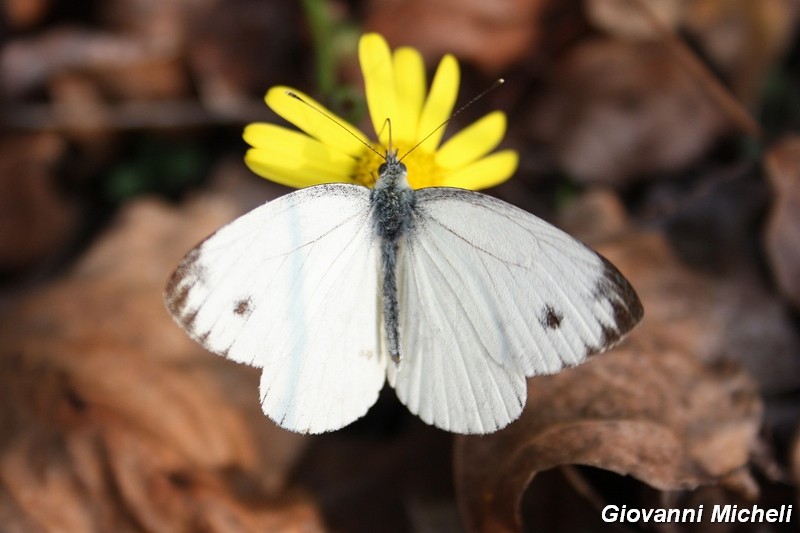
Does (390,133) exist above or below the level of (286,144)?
above

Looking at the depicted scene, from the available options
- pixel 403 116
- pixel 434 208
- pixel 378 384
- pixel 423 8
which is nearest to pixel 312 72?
pixel 423 8

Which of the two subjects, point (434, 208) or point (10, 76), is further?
point (10, 76)

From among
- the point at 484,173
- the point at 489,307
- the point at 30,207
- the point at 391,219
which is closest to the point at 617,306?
the point at 489,307

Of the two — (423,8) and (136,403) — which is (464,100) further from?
(136,403)

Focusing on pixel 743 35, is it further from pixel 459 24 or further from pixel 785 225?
pixel 459 24

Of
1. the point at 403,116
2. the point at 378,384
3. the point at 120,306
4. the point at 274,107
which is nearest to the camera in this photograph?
the point at 378,384

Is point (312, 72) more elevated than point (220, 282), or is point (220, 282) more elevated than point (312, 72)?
point (312, 72)
